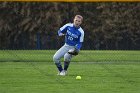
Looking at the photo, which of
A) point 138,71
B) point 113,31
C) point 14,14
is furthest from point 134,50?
point 138,71

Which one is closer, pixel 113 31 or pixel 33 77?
pixel 33 77

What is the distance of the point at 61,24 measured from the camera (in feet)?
94.5

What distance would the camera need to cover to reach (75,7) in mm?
28922

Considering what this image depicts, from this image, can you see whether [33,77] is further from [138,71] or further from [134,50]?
[134,50]

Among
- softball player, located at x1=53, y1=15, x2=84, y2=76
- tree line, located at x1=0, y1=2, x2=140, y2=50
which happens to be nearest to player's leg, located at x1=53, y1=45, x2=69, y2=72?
softball player, located at x1=53, y1=15, x2=84, y2=76

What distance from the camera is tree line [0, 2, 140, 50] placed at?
28719 mm

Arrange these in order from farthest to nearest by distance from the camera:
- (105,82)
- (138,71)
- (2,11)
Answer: (2,11)
(138,71)
(105,82)

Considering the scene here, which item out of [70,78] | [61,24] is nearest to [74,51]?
[70,78]

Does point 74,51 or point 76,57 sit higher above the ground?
point 74,51

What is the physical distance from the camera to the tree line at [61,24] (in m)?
28.7

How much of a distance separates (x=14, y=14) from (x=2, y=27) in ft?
2.95

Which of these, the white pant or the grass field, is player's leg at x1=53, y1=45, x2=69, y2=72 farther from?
the grass field

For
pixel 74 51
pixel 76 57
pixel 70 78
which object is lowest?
pixel 76 57

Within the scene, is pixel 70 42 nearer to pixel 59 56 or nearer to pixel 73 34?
pixel 73 34
